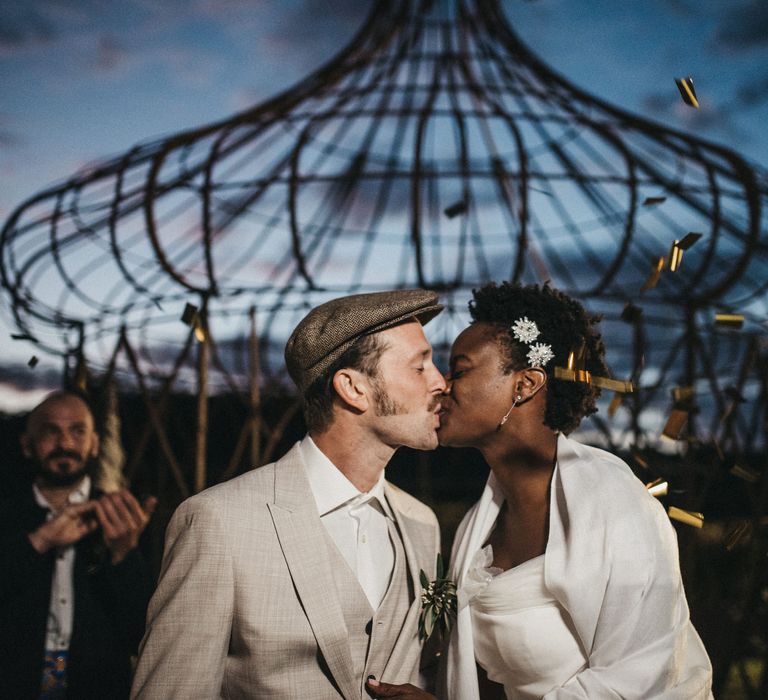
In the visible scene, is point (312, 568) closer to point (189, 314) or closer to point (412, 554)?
point (412, 554)

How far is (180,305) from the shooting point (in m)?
4.38

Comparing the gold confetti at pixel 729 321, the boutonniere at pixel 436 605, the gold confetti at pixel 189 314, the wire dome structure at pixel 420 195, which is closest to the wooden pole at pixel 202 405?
the wire dome structure at pixel 420 195

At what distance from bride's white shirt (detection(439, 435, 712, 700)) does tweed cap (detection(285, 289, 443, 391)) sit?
63 cm

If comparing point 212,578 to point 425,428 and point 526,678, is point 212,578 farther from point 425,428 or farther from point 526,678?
point 526,678

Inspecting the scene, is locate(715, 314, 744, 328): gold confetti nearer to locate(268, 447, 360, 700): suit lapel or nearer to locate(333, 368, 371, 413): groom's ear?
locate(333, 368, 371, 413): groom's ear

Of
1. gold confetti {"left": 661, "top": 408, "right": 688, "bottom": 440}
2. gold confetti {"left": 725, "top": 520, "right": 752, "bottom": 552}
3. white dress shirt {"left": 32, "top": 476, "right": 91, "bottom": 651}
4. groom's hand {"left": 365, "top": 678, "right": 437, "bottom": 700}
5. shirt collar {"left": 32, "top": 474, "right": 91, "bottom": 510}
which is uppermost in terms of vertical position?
gold confetti {"left": 661, "top": 408, "right": 688, "bottom": 440}

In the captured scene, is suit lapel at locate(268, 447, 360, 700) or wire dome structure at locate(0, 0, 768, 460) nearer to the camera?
suit lapel at locate(268, 447, 360, 700)

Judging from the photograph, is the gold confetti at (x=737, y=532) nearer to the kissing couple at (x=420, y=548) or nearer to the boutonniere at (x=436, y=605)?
the kissing couple at (x=420, y=548)

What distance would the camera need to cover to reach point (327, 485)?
192 cm

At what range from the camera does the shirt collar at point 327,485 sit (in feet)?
6.24

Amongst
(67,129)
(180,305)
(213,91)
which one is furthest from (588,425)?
(67,129)

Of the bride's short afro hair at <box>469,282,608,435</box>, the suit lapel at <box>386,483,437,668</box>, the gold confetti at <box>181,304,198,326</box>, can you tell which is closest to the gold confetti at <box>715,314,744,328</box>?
the bride's short afro hair at <box>469,282,608,435</box>

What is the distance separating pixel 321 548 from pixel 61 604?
1.31 meters

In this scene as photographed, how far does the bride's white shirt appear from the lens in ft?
5.65
